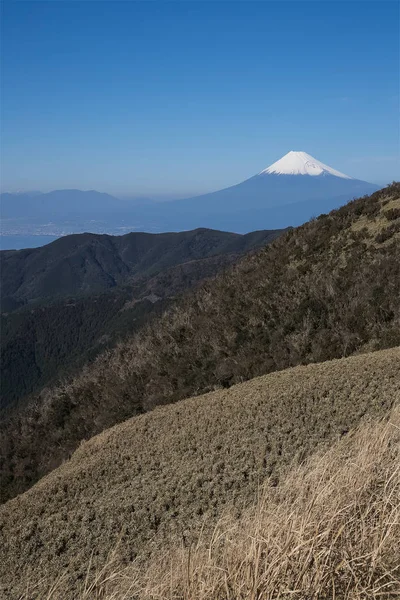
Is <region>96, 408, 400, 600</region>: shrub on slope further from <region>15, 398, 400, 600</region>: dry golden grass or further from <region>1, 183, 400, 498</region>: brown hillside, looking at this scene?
<region>1, 183, 400, 498</region>: brown hillside

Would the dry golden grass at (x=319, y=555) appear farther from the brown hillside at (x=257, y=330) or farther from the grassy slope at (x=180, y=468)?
the brown hillside at (x=257, y=330)

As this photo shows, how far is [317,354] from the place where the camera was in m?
17.1

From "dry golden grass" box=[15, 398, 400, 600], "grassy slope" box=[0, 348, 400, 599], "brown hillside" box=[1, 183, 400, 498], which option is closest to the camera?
"dry golden grass" box=[15, 398, 400, 600]

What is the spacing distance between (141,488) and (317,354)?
9772 millimetres

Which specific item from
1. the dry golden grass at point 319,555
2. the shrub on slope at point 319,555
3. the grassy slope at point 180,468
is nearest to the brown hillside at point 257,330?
the grassy slope at point 180,468

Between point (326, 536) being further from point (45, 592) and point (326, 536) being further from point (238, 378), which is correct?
point (238, 378)

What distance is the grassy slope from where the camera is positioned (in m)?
7.50

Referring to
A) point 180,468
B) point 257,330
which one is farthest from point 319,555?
point 257,330

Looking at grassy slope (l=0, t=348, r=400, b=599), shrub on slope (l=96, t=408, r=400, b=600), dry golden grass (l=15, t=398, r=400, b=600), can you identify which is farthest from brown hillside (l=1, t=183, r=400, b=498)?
shrub on slope (l=96, t=408, r=400, b=600)

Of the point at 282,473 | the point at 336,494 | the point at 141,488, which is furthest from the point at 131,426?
the point at 336,494

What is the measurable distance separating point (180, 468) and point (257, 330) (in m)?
12.4

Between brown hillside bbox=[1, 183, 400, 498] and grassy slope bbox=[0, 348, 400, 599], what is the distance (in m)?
5.13

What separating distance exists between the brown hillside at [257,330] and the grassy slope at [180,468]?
16.8 feet

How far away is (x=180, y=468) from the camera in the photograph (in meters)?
9.33
